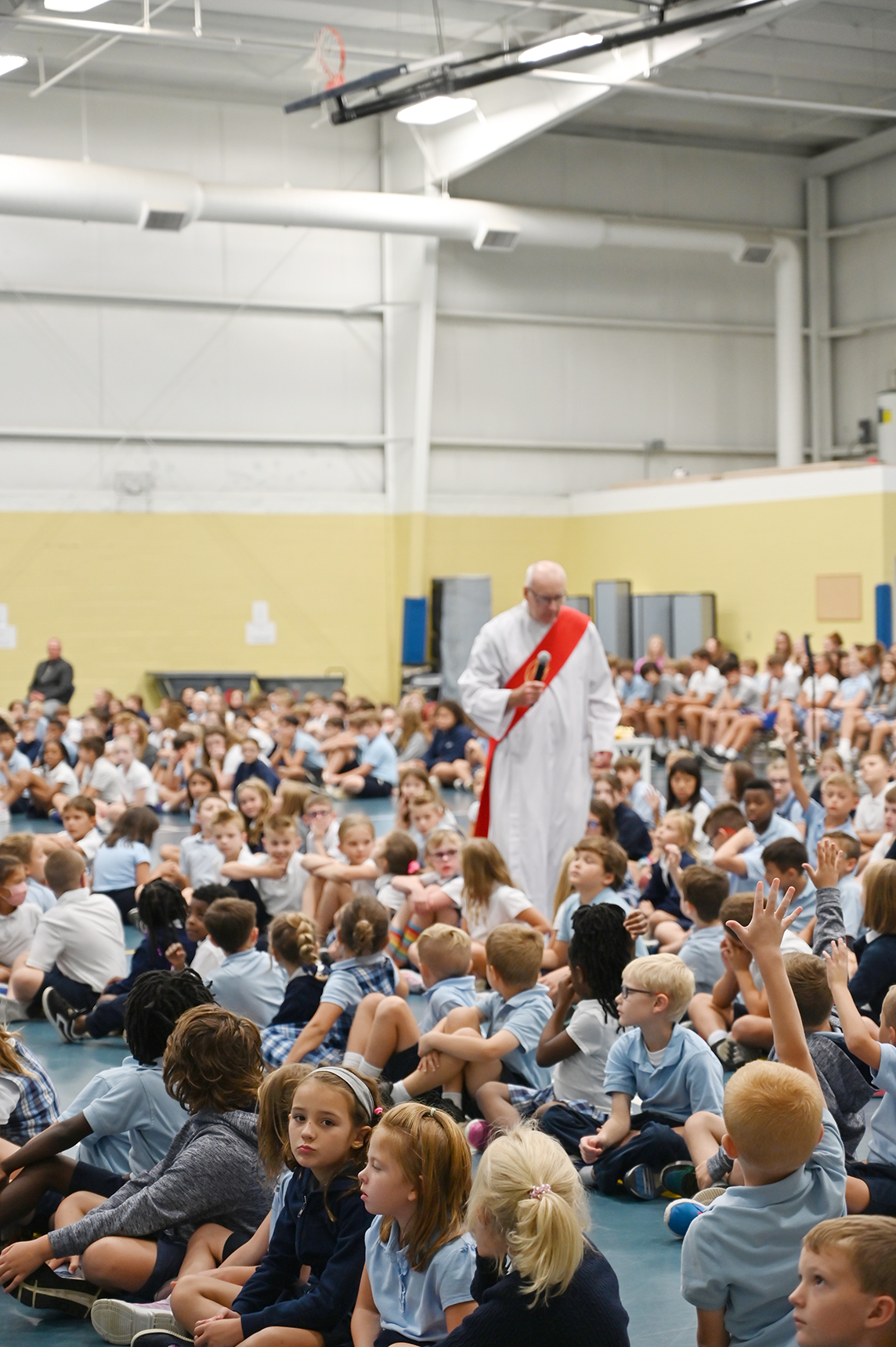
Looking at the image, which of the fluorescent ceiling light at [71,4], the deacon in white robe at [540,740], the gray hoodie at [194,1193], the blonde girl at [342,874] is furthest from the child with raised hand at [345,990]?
the fluorescent ceiling light at [71,4]

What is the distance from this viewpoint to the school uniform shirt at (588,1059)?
15.2ft

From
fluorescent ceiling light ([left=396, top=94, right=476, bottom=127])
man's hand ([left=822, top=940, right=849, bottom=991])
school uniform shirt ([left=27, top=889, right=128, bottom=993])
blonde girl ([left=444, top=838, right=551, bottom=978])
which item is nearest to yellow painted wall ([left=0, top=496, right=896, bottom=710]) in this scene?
fluorescent ceiling light ([left=396, top=94, right=476, bottom=127])

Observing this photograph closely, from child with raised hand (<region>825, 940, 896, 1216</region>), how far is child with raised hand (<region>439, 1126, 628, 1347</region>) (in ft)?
3.33

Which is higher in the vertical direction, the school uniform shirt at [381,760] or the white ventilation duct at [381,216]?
the white ventilation duct at [381,216]

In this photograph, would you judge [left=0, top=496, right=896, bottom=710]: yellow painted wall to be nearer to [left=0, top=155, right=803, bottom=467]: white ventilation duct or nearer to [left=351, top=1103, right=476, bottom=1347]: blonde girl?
[left=0, top=155, right=803, bottom=467]: white ventilation duct

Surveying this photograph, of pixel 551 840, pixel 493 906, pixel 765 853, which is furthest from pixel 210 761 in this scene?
pixel 765 853

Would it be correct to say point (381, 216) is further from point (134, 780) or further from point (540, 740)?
point (540, 740)

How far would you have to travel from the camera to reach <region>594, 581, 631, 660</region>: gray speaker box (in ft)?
69.1

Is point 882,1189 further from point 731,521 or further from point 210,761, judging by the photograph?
point 731,521

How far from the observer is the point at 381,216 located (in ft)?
61.1

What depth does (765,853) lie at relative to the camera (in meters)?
5.84

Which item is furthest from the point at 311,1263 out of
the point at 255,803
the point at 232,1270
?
the point at 255,803

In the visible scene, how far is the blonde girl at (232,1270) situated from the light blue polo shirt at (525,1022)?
1425mm

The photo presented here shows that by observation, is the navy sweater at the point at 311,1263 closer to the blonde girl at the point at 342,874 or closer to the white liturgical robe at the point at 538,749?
the blonde girl at the point at 342,874
